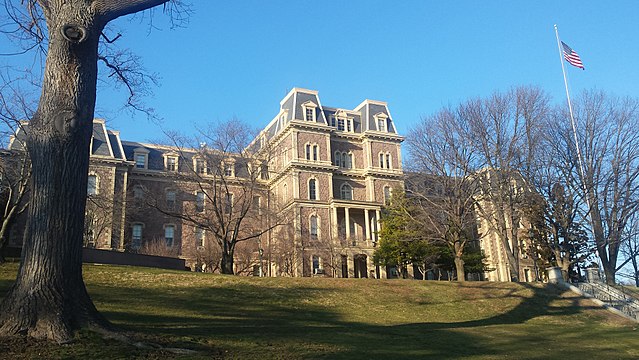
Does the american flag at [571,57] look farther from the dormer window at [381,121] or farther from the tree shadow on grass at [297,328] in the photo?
the dormer window at [381,121]

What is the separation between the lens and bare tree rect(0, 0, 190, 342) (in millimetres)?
8867

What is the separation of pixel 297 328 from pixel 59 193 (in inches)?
277

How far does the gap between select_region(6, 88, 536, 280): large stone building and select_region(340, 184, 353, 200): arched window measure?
10 centimetres

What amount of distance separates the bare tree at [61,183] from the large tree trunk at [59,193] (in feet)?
0.05

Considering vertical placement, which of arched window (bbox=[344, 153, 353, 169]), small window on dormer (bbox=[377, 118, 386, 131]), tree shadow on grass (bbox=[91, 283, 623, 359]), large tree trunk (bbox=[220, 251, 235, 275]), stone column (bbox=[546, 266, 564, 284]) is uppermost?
small window on dormer (bbox=[377, 118, 386, 131])

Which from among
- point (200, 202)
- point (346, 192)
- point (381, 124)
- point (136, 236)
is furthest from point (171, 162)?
point (381, 124)

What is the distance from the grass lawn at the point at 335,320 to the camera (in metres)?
10.5

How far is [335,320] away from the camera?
746 inches

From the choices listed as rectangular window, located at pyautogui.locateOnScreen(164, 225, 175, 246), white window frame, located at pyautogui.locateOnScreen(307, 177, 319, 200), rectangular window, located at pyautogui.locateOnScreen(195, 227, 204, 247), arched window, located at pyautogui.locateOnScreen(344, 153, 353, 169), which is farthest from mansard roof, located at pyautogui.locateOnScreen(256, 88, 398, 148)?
rectangular window, located at pyautogui.locateOnScreen(164, 225, 175, 246)

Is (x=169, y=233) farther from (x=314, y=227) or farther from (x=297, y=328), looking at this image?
(x=297, y=328)

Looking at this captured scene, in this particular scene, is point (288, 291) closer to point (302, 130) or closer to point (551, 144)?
point (551, 144)

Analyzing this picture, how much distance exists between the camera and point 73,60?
9.80m

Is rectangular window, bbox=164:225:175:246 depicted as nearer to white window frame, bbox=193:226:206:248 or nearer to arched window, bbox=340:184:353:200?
white window frame, bbox=193:226:206:248

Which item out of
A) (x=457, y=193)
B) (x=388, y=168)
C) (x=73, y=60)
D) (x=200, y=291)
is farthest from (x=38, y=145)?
(x=388, y=168)
